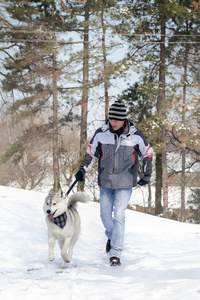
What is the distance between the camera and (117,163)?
13.9ft

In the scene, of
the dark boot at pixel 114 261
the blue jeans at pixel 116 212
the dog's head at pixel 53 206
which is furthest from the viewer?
the blue jeans at pixel 116 212

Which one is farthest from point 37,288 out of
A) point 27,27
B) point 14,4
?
point 14,4

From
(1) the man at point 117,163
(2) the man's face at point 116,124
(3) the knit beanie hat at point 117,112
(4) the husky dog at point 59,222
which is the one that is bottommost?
(4) the husky dog at point 59,222

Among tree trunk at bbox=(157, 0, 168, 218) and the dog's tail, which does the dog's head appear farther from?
tree trunk at bbox=(157, 0, 168, 218)

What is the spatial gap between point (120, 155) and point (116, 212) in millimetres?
724

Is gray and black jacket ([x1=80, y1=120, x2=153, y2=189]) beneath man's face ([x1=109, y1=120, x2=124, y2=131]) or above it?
beneath

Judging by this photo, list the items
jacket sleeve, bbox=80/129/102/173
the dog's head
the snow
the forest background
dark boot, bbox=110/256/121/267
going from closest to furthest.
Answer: the snow
the dog's head
dark boot, bbox=110/256/121/267
jacket sleeve, bbox=80/129/102/173
the forest background

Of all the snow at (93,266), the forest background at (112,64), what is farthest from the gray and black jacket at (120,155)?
the forest background at (112,64)

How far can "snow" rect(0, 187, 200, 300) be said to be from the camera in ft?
9.64

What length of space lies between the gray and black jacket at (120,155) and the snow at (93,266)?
3.39 ft

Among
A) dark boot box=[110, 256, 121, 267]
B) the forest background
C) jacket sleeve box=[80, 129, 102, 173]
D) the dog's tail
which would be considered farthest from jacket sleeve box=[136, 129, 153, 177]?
the forest background

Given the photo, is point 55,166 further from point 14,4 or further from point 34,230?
point 34,230

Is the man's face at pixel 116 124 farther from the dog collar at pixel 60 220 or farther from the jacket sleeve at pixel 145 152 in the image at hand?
the dog collar at pixel 60 220

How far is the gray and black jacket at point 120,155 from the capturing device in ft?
13.9
